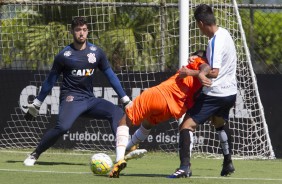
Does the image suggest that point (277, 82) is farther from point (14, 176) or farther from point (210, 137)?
point (14, 176)

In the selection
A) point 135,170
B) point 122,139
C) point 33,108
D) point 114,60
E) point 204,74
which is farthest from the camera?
point 114,60

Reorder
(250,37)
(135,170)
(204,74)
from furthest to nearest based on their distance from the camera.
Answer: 1. (250,37)
2. (135,170)
3. (204,74)

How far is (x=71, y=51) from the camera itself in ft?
41.4

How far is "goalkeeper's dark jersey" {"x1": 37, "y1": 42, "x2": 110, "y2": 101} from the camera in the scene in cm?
1257

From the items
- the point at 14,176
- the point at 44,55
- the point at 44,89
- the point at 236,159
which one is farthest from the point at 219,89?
the point at 44,55

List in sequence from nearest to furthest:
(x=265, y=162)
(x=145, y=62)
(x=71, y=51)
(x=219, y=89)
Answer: (x=219, y=89) → (x=71, y=51) → (x=265, y=162) → (x=145, y=62)

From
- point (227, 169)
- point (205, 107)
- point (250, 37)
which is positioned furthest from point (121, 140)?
point (250, 37)

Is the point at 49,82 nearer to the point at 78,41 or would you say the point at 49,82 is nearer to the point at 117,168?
the point at 78,41

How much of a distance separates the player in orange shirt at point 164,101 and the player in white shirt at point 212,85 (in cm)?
10

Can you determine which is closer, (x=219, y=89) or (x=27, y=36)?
(x=219, y=89)

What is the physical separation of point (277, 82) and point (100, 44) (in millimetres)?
3671

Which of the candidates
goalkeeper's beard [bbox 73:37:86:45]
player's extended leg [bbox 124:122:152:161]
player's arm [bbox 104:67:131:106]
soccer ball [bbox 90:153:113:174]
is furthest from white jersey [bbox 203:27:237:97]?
goalkeeper's beard [bbox 73:37:86:45]

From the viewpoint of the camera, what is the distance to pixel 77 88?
41.6ft

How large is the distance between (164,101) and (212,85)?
55 cm
